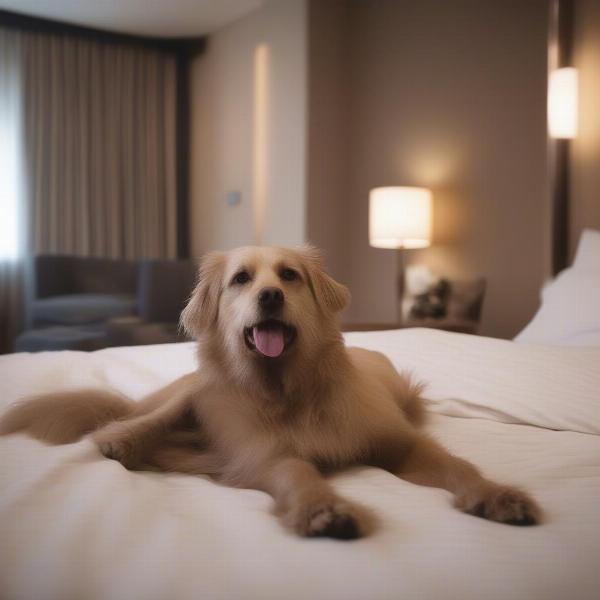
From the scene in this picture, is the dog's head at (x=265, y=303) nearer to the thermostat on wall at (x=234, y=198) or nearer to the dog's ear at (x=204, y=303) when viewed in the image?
the dog's ear at (x=204, y=303)

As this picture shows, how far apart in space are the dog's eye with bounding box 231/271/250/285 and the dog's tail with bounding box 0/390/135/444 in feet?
1.32

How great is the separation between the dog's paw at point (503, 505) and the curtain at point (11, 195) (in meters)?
5.56

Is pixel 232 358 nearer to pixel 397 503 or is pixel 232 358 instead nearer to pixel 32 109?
pixel 397 503

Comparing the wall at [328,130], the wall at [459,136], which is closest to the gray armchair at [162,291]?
the wall at [328,130]

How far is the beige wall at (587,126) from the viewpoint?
2785 millimetres

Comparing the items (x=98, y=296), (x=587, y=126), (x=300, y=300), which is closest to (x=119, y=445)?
(x=300, y=300)

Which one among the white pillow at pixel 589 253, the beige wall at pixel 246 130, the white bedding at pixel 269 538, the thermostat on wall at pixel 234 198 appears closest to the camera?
the white bedding at pixel 269 538

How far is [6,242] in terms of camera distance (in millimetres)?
5664

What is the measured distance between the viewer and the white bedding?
26.3 inches

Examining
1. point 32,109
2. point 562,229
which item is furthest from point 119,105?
point 562,229

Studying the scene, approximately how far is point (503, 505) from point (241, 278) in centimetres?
70

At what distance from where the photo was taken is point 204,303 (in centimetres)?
135

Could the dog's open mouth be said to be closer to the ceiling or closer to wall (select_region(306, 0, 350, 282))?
wall (select_region(306, 0, 350, 282))

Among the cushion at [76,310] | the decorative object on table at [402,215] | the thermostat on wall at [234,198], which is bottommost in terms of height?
the cushion at [76,310]
